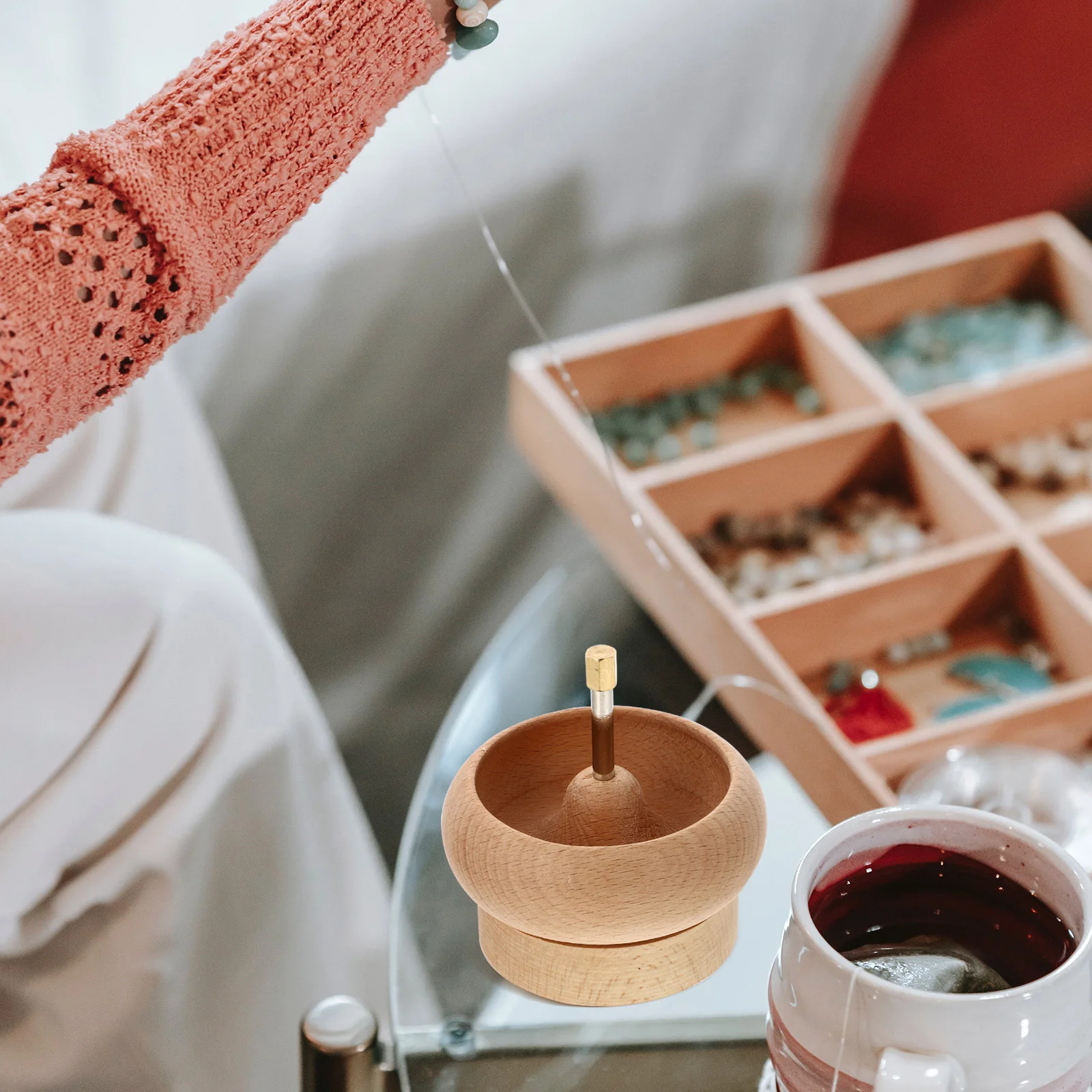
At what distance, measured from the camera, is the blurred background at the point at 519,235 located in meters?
1.22

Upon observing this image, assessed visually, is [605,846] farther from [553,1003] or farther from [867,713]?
[867,713]

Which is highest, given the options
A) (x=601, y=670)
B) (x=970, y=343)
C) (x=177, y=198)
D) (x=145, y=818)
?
(x=177, y=198)

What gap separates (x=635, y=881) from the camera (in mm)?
372

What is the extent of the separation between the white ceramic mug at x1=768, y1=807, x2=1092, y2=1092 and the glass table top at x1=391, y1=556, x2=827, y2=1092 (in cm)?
8

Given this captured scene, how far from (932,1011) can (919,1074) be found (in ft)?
0.05

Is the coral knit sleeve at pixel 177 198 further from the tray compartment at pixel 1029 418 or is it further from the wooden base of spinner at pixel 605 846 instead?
the tray compartment at pixel 1029 418

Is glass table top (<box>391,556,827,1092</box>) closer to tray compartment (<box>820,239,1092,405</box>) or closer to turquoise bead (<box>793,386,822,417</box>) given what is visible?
turquoise bead (<box>793,386,822,417</box>)

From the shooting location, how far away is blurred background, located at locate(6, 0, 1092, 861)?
4.00ft

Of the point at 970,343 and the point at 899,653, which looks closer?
the point at 899,653

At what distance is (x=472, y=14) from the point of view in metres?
0.52

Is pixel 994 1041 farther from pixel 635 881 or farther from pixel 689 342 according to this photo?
pixel 689 342

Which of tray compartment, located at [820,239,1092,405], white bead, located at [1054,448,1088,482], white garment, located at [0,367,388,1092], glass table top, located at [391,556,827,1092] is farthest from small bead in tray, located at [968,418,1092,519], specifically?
white garment, located at [0,367,388,1092]

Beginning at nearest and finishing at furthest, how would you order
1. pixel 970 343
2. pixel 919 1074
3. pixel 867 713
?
pixel 919 1074 < pixel 867 713 < pixel 970 343

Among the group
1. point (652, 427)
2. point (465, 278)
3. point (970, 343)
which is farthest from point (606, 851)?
point (465, 278)
